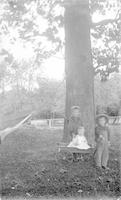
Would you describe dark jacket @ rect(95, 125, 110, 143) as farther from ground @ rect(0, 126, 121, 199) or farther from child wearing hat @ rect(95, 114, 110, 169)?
ground @ rect(0, 126, 121, 199)

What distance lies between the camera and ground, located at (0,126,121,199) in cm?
578

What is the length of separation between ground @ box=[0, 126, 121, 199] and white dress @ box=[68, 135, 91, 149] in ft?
1.42

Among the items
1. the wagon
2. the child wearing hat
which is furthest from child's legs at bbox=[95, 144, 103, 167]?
the wagon

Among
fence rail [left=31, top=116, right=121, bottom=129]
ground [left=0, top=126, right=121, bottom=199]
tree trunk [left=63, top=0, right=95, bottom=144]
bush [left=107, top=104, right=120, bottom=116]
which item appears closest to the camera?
ground [left=0, top=126, right=121, bottom=199]

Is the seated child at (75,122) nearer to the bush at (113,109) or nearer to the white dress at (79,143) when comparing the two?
the white dress at (79,143)

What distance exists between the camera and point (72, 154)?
711 centimetres

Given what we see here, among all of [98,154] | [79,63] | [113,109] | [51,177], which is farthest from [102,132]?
→ [113,109]

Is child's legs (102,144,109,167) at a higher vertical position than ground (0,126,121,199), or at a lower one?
higher

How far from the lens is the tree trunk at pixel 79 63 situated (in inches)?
304

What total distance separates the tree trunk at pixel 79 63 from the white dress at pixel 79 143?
2.18ft

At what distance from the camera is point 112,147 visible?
8.75m

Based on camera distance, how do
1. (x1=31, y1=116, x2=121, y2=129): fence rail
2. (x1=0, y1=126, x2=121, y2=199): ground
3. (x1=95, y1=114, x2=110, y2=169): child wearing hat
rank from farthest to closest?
(x1=31, y1=116, x2=121, y2=129): fence rail → (x1=95, y1=114, x2=110, y2=169): child wearing hat → (x1=0, y1=126, x2=121, y2=199): ground

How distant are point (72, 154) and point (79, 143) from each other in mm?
386

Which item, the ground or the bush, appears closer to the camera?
the ground
